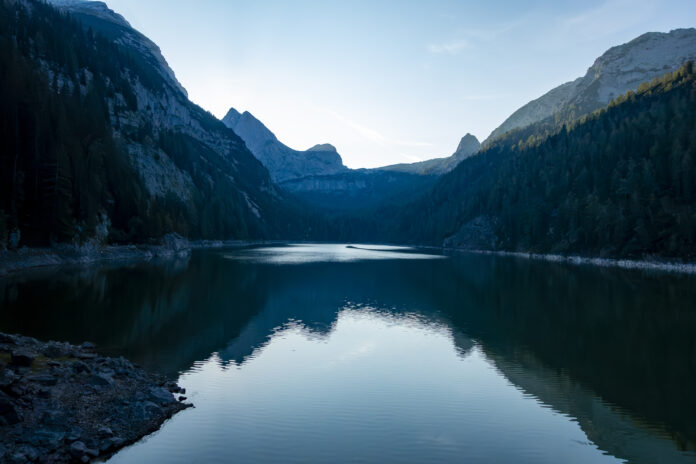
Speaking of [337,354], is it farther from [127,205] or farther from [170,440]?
[127,205]

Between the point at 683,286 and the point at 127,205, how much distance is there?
350 feet

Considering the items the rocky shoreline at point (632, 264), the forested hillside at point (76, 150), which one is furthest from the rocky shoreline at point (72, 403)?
the rocky shoreline at point (632, 264)

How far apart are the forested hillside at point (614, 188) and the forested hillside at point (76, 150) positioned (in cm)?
→ 11781

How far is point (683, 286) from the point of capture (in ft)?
201

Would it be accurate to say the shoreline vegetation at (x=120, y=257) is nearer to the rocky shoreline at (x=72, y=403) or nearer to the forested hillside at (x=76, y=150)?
the forested hillside at (x=76, y=150)

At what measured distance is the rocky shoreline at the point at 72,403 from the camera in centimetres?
1296

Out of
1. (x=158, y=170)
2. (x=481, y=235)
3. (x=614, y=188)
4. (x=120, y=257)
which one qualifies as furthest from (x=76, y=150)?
(x=481, y=235)

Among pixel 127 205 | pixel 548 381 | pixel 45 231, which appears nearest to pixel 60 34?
pixel 127 205

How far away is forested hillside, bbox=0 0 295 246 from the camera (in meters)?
67.4

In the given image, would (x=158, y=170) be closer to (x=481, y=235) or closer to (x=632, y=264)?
(x=481, y=235)

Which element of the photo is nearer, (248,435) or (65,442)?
(65,442)

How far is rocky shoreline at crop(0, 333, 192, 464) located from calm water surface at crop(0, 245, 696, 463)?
3.00 ft

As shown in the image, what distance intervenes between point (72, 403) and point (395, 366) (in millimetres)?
Answer: 16939

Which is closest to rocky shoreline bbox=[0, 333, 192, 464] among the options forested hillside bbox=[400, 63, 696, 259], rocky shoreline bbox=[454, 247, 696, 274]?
rocky shoreline bbox=[454, 247, 696, 274]
